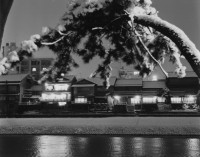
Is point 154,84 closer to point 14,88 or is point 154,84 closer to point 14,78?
point 14,88

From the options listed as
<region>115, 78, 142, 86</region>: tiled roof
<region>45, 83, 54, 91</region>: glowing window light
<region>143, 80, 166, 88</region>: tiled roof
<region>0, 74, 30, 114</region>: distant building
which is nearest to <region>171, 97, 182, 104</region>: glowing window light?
<region>143, 80, 166, 88</region>: tiled roof

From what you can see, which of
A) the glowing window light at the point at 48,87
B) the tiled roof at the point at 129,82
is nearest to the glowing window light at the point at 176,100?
the tiled roof at the point at 129,82

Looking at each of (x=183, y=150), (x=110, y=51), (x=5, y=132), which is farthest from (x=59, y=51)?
(x=5, y=132)

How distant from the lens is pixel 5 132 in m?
12.6

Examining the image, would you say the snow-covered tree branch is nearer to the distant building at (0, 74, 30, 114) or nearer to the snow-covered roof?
the snow-covered roof

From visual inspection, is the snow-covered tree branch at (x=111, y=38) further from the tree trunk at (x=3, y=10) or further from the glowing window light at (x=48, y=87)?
the glowing window light at (x=48, y=87)

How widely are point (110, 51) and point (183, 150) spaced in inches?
117

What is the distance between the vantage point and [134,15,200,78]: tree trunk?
3916mm

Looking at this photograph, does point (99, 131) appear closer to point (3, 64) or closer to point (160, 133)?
point (160, 133)

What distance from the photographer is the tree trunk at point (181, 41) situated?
12.8ft

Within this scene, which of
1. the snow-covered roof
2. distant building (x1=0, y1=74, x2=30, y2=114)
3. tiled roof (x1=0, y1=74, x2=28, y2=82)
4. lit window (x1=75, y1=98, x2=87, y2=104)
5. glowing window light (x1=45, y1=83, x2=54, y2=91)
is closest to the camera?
distant building (x1=0, y1=74, x2=30, y2=114)

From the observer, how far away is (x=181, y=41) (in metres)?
4.10

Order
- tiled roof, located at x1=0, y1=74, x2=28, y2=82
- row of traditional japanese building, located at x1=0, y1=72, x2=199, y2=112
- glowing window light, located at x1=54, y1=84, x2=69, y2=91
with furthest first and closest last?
glowing window light, located at x1=54, y1=84, x2=69, y2=91, tiled roof, located at x1=0, y1=74, x2=28, y2=82, row of traditional japanese building, located at x1=0, y1=72, x2=199, y2=112

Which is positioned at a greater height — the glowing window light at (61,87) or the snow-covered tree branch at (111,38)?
the glowing window light at (61,87)
